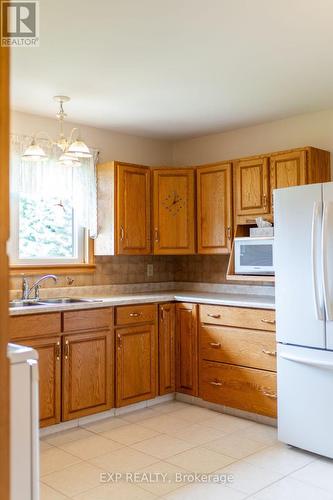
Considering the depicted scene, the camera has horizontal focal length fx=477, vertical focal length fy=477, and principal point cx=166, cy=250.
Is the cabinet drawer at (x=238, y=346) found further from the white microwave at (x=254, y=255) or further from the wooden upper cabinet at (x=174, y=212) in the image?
the wooden upper cabinet at (x=174, y=212)

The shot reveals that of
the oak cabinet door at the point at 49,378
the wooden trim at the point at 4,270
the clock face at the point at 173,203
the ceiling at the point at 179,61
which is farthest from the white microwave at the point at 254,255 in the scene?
the wooden trim at the point at 4,270

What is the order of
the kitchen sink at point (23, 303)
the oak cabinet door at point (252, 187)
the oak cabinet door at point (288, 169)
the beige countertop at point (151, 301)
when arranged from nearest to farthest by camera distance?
the beige countertop at point (151, 301) < the kitchen sink at point (23, 303) < the oak cabinet door at point (288, 169) < the oak cabinet door at point (252, 187)

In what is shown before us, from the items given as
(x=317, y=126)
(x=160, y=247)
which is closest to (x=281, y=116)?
(x=317, y=126)

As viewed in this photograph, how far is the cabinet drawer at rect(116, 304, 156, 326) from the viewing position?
12.5 ft

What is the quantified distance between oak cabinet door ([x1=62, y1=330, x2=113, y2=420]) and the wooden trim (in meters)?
2.65

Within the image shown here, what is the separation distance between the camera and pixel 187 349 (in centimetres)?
411

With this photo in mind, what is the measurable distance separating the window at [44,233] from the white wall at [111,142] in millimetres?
585

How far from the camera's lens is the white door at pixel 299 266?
2.93 meters

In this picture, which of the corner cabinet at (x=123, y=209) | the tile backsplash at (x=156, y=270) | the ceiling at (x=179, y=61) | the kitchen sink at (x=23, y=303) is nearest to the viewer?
the ceiling at (x=179, y=61)

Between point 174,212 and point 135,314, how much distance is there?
3.65 ft

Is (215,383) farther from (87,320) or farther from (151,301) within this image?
(87,320)

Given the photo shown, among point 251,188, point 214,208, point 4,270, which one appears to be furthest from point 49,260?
point 4,270

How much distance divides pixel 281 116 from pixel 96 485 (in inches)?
126

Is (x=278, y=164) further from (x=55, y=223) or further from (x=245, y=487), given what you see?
(x=245, y=487)
